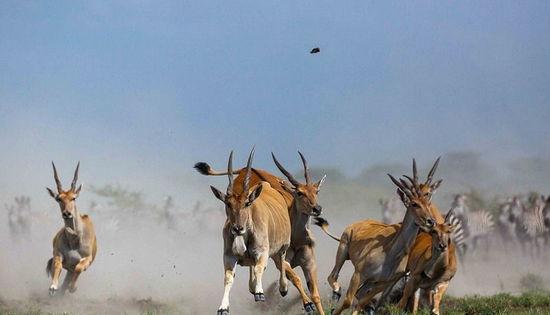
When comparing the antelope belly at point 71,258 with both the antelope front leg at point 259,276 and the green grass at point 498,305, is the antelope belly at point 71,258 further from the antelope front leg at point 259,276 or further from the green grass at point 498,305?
the antelope front leg at point 259,276

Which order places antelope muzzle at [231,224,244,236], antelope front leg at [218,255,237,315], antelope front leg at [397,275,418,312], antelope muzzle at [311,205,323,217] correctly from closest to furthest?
antelope front leg at [218,255,237,315]
antelope muzzle at [231,224,244,236]
antelope front leg at [397,275,418,312]
antelope muzzle at [311,205,323,217]

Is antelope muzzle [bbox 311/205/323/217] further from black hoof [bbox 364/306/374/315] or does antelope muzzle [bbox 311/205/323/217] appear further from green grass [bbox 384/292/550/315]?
green grass [bbox 384/292/550/315]

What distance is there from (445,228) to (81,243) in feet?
21.7

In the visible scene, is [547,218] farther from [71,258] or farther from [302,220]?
[302,220]

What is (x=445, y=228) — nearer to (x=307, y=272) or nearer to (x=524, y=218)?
(x=307, y=272)

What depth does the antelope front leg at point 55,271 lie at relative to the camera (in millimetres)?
17797

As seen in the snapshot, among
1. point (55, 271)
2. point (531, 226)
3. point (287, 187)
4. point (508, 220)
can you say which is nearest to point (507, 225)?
point (508, 220)

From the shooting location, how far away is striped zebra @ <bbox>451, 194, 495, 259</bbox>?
3173cm

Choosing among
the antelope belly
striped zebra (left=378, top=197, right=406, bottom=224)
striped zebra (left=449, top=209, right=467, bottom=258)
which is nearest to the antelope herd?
the antelope belly

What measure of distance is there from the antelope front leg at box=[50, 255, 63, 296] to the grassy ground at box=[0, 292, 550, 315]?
0.30m

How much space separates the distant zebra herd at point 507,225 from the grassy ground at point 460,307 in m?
13.1

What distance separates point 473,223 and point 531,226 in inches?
57.6

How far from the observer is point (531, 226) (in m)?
32.5

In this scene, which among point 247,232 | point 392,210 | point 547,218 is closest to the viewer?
point 247,232
